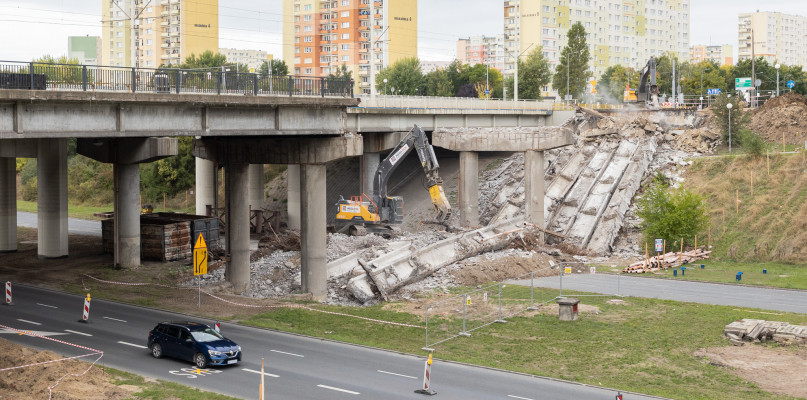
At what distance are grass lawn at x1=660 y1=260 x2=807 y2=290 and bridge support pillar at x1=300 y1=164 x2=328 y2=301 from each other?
63.7 feet

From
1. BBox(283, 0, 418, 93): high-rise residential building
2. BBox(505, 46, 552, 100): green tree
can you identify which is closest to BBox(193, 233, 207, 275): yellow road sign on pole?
BBox(505, 46, 552, 100): green tree

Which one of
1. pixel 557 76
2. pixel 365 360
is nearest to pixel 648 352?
pixel 365 360

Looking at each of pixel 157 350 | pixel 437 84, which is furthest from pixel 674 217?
pixel 437 84

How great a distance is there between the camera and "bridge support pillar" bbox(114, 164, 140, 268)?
47.7 m

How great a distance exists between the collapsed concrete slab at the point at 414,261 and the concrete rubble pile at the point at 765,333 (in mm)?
15494

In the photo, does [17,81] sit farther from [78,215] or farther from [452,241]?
[78,215]

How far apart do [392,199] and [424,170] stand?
3.00 meters

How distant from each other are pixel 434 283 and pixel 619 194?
22745 mm

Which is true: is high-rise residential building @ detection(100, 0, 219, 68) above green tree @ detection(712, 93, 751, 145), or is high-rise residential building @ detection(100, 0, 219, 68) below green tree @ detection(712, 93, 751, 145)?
above

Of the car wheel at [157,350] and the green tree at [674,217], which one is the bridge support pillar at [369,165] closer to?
the green tree at [674,217]

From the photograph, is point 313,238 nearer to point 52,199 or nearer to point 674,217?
point 674,217

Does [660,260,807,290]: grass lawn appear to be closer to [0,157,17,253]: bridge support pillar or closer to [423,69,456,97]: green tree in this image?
[0,157,17,253]: bridge support pillar

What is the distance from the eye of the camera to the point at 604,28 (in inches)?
6211

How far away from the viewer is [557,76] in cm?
11050
